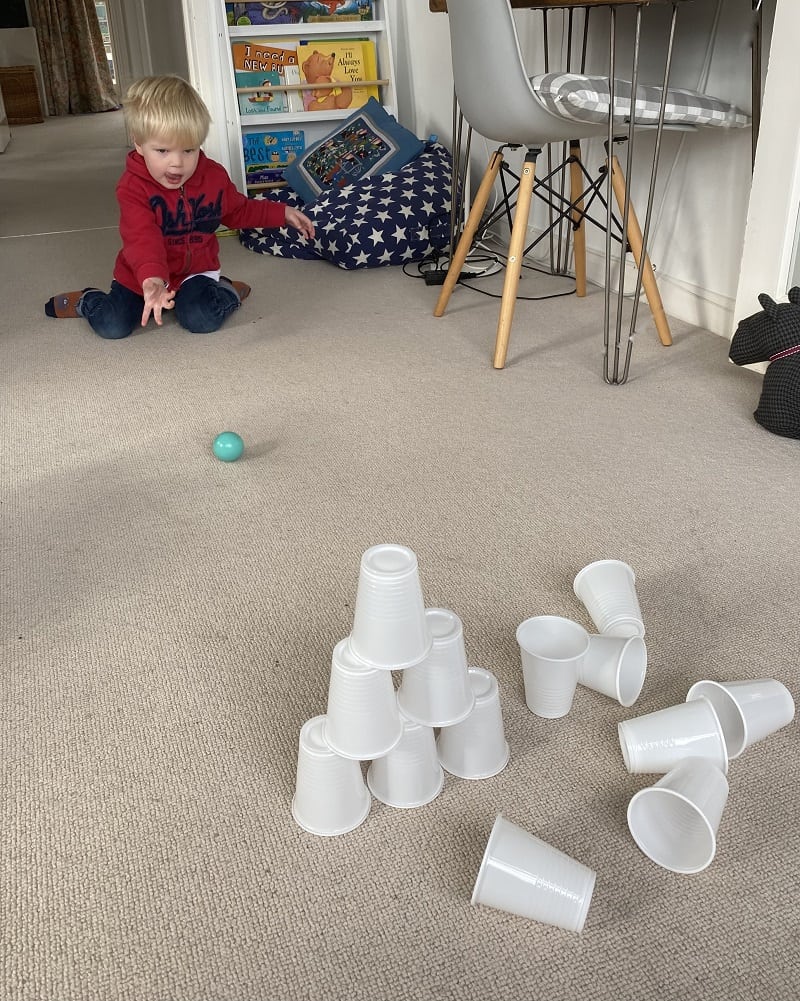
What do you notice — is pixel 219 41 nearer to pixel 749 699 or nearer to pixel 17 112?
pixel 749 699

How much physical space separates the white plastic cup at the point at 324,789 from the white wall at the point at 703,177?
5.39ft

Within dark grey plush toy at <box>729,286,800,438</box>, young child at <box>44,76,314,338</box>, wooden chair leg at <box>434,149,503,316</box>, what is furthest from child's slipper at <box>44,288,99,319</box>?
dark grey plush toy at <box>729,286,800,438</box>

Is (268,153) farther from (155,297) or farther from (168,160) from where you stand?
(155,297)

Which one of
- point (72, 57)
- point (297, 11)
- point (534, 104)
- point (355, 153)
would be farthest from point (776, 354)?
point (72, 57)

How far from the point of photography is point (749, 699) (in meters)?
0.90

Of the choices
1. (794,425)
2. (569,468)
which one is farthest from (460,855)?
(794,425)

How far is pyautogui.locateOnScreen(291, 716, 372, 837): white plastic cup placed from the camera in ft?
2.73

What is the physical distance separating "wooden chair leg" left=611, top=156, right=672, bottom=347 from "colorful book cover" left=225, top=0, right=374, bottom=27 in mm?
1885

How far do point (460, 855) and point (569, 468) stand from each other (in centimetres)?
86

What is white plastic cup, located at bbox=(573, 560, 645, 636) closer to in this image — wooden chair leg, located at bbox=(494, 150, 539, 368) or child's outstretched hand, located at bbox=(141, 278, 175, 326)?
wooden chair leg, located at bbox=(494, 150, 539, 368)

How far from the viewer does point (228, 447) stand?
1.58 m

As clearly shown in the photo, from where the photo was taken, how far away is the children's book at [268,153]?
3.38 m

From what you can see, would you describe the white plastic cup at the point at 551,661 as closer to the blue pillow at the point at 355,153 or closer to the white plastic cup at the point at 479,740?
the white plastic cup at the point at 479,740

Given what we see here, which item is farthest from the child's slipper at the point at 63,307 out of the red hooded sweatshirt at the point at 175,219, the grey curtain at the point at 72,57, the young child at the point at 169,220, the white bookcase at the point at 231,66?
the grey curtain at the point at 72,57
